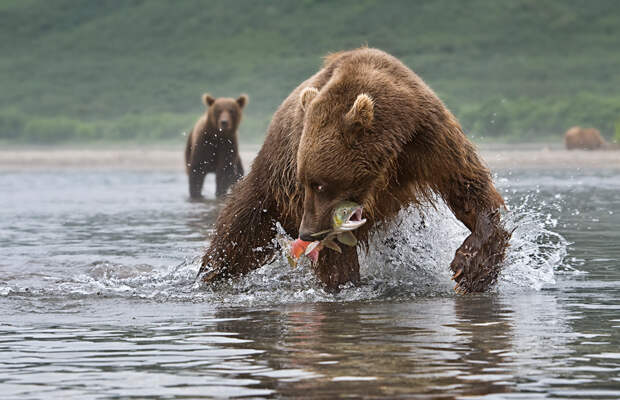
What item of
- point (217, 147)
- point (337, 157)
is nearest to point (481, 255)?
point (337, 157)

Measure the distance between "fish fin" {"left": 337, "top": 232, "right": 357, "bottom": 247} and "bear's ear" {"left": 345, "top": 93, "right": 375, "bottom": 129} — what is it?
0.67 meters

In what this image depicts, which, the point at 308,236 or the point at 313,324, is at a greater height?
the point at 308,236

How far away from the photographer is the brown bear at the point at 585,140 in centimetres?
2739

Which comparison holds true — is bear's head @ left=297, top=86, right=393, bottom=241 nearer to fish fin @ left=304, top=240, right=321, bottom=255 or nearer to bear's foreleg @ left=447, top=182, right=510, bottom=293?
fish fin @ left=304, top=240, right=321, bottom=255

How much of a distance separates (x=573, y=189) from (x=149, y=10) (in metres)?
74.6

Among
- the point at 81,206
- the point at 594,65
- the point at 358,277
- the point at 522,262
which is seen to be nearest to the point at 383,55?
the point at 358,277

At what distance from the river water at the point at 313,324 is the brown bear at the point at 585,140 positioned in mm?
17673

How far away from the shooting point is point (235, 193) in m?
7.27

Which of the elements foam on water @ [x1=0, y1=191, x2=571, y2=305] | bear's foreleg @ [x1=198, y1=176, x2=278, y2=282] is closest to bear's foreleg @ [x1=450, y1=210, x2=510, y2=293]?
foam on water @ [x1=0, y1=191, x2=571, y2=305]

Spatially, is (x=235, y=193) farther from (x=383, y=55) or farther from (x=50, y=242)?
(x=50, y=242)

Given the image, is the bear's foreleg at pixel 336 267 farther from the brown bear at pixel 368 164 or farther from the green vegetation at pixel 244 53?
the green vegetation at pixel 244 53

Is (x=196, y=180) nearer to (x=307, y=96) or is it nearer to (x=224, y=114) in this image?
(x=224, y=114)

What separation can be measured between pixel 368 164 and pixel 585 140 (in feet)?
74.9

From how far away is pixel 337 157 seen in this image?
220 inches
